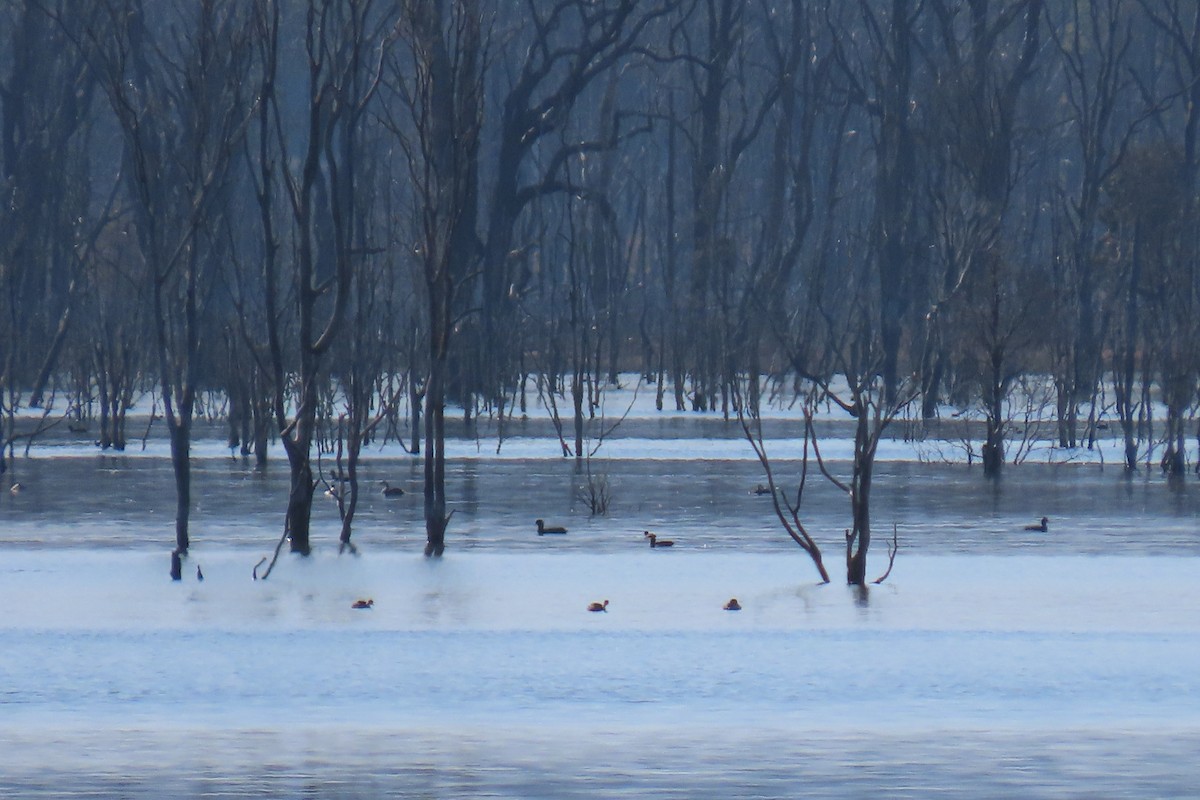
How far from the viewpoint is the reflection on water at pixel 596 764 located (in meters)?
6.20

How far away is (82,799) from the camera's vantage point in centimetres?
606

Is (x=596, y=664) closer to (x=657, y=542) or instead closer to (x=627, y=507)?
(x=657, y=542)

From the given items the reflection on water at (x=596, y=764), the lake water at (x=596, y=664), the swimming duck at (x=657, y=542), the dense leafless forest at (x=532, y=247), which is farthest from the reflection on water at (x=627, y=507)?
the reflection on water at (x=596, y=764)

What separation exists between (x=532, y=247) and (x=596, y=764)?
113 feet

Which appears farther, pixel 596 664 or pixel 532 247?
pixel 532 247

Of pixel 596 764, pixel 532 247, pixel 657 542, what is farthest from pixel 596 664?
pixel 532 247

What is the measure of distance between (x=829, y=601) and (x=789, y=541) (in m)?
3.37

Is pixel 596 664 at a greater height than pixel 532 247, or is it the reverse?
pixel 532 247

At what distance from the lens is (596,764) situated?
6594 mm

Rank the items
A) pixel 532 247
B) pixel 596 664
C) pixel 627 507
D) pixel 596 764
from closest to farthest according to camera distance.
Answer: pixel 596 764 → pixel 596 664 → pixel 627 507 → pixel 532 247

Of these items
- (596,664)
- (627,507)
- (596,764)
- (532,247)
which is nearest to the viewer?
(596,764)

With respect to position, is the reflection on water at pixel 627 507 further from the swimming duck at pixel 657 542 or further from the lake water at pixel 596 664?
the swimming duck at pixel 657 542

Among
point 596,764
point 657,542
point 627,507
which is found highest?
point 627,507

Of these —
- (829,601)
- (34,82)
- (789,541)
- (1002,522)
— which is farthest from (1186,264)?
(34,82)
